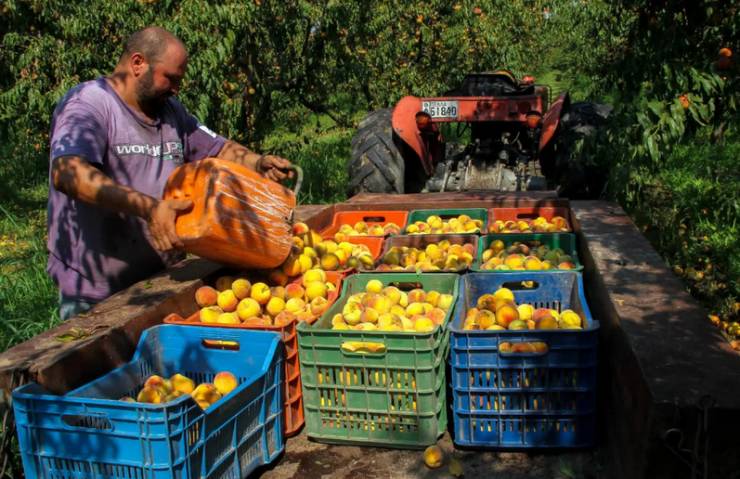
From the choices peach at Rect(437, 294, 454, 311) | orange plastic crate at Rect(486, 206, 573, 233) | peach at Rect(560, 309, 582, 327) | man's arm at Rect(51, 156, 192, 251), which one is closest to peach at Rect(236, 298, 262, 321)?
man's arm at Rect(51, 156, 192, 251)

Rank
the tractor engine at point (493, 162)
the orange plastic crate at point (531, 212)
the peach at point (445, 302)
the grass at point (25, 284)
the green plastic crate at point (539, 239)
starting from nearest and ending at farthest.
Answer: the peach at point (445, 302), the green plastic crate at point (539, 239), the grass at point (25, 284), the orange plastic crate at point (531, 212), the tractor engine at point (493, 162)

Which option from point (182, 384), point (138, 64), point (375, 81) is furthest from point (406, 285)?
point (375, 81)

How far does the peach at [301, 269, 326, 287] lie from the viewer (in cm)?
359

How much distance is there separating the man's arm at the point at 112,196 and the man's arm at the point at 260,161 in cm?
97

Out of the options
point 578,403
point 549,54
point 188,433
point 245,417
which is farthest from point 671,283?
point 549,54

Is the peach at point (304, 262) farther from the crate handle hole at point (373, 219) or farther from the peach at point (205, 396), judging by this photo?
the crate handle hole at point (373, 219)

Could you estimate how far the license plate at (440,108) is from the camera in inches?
253

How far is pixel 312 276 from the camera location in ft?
11.8

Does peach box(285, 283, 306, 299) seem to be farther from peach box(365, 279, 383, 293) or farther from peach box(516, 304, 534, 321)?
peach box(516, 304, 534, 321)

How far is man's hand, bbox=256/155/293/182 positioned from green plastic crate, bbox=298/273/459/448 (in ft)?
3.36

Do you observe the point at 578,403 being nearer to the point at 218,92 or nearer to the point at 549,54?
the point at 218,92

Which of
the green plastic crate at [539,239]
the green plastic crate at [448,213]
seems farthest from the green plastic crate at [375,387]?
the green plastic crate at [448,213]

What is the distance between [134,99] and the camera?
3.17 metres

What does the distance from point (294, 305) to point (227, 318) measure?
0.33 metres
